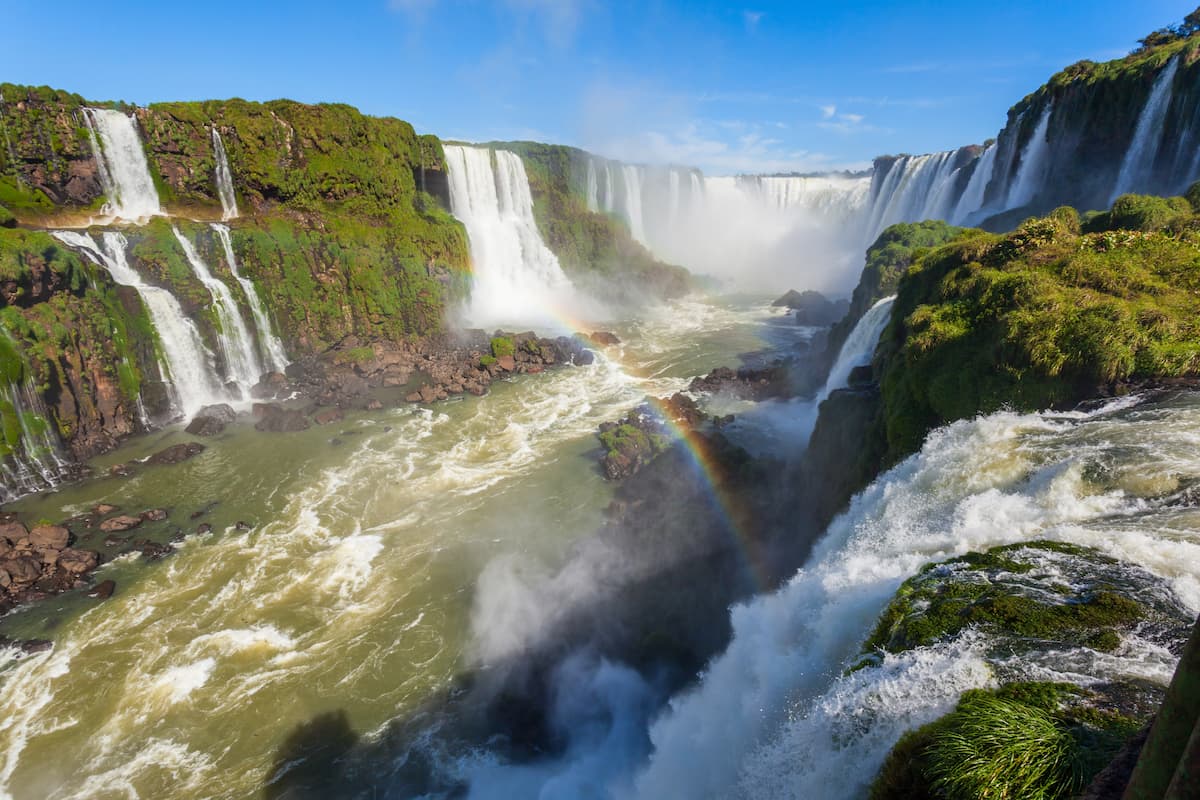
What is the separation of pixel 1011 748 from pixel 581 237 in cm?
5520

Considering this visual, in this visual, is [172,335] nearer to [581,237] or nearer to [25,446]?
[25,446]

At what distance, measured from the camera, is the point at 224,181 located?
33.0 meters

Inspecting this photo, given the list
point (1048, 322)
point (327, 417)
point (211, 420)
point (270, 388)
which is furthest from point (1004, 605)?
point (270, 388)

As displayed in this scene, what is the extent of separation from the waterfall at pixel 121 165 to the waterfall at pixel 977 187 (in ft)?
173

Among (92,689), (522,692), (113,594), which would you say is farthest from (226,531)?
(522,692)

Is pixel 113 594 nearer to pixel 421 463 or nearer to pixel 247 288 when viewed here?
pixel 421 463

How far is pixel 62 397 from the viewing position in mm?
21984

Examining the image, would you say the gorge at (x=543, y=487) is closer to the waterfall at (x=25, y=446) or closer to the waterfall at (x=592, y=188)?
the waterfall at (x=25, y=446)

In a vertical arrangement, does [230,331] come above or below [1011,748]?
above

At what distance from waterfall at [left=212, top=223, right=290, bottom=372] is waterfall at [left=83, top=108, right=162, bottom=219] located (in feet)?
17.2

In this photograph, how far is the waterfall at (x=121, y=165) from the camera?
2878 cm

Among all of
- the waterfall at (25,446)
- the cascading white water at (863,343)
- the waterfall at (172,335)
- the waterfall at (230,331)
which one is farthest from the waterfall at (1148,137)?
the waterfall at (25,446)

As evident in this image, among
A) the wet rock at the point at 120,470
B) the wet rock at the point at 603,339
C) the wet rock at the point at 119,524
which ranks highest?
the wet rock at the point at 603,339

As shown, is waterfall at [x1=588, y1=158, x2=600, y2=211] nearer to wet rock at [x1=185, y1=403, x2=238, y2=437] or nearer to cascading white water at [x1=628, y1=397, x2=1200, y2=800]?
wet rock at [x1=185, y1=403, x2=238, y2=437]
